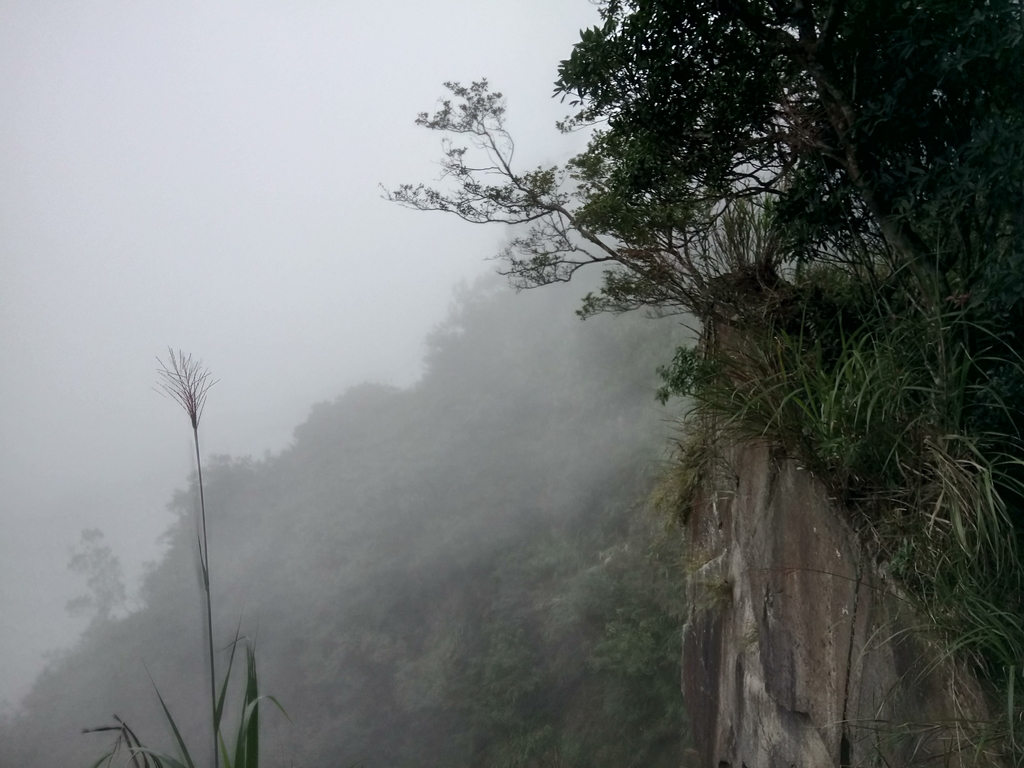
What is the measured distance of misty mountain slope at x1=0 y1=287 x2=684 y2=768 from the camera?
1419 centimetres

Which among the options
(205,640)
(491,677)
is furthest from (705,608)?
(491,677)

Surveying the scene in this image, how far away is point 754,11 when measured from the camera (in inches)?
113

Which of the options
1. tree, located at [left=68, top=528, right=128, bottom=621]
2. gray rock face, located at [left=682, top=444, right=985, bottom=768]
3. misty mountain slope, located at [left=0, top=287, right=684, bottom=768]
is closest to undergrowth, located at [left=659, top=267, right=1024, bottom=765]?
gray rock face, located at [left=682, top=444, right=985, bottom=768]

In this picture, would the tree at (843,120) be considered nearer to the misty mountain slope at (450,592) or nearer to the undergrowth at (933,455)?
the undergrowth at (933,455)

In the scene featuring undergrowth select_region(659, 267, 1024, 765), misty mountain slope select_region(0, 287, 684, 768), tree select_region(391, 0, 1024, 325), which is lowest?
misty mountain slope select_region(0, 287, 684, 768)

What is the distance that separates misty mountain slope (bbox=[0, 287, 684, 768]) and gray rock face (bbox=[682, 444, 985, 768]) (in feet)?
25.5

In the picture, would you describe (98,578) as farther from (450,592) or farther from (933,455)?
(933,455)

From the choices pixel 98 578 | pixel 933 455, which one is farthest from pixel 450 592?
pixel 933 455

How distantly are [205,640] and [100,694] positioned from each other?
21.2 metres

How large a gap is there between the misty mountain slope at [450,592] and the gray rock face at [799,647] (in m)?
7.77

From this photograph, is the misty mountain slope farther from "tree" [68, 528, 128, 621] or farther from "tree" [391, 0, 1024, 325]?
"tree" [391, 0, 1024, 325]

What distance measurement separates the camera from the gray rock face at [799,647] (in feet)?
8.52

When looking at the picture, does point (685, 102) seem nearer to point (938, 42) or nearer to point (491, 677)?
point (938, 42)

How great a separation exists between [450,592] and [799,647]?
1562 centimetres
